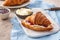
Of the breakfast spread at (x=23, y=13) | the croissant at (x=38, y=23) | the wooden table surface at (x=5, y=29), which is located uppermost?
the breakfast spread at (x=23, y=13)

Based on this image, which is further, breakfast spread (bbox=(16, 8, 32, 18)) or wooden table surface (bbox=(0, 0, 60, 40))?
breakfast spread (bbox=(16, 8, 32, 18))

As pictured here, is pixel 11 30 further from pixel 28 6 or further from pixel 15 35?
pixel 28 6

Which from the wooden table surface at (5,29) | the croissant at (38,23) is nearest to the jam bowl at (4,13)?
the wooden table surface at (5,29)

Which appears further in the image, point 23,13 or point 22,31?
point 23,13

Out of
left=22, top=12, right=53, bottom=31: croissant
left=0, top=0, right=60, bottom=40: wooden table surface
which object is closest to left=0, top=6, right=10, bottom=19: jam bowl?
left=0, top=0, right=60, bottom=40: wooden table surface

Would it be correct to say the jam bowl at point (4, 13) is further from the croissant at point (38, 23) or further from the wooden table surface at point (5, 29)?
the croissant at point (38, 23)

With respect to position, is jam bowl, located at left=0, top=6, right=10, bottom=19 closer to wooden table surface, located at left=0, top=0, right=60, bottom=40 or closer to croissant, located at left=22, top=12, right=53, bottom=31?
wooden table surface, located at left=0, top=0, right=60, bottom=40

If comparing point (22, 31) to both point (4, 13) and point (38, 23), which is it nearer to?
point (38, 23)

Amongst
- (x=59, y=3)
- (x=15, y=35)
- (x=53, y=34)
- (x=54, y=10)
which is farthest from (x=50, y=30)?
(x=59, y=3)

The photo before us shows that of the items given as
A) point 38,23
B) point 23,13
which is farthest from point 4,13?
point 38,23
